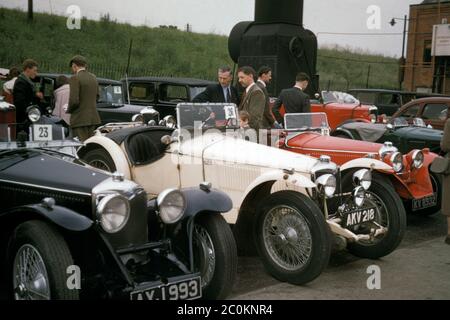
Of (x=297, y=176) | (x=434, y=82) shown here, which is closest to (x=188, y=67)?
(x=434, y=82)

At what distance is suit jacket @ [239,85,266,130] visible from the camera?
6.05m

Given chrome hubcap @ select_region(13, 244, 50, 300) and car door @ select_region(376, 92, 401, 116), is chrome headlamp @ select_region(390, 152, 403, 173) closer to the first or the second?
chrome hubcap @ select_region(13, 244, 50, 300)

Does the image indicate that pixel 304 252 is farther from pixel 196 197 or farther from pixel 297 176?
pixel 196 197

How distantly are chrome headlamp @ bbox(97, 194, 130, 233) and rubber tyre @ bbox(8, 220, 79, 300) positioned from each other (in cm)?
24

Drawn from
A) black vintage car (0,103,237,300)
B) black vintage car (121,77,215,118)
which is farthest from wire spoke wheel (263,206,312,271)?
black vintage car (121,77,215,118)

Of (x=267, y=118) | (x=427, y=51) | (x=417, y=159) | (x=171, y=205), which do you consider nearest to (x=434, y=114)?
(x=417, y=159)

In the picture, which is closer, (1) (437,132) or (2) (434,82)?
(1) (437,132)

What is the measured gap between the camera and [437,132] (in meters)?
7.51

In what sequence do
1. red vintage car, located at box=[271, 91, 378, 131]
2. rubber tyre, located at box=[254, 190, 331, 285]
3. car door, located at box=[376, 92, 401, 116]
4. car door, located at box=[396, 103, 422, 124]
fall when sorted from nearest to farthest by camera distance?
rubber tyre, located at box=[254, 190, 331, 285] → car door, located at box=[396, 103, 422, 124] → red vintage car, located at box=[271, 91, 378, 131] → car door, located at box=[376, 92, 401, 116]

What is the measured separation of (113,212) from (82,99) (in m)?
4.15

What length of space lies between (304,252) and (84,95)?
13.0 ft

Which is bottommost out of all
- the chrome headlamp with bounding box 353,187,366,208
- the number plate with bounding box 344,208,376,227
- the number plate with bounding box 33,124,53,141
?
the number plate with bounding box 344,208,376,227

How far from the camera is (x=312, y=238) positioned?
398 cm
